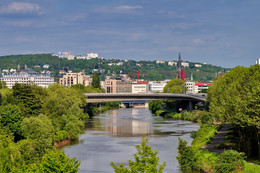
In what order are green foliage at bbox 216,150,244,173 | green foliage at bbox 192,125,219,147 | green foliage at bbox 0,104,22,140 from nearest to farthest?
1. green foliage at bbox 216,150,244,173
2. green foliage at bbox 0,104,22,140
3. green foliage at bbox 192,125,219,147

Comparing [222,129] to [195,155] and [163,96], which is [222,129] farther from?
[163,96]

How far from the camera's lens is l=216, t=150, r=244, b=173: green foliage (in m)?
51.3

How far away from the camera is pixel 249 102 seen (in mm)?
55594

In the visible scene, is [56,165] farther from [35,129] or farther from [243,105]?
[35,129]

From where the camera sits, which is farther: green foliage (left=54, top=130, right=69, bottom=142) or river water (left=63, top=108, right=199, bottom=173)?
green foliage (left=54, top=130, right=69, bottom=142)

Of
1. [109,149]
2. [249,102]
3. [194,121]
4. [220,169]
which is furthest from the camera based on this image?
[194,121]

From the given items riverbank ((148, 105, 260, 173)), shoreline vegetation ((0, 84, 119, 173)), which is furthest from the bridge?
riverbank ((148, 105, 260, 173))

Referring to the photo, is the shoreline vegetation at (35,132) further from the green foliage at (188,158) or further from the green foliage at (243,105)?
the green foliage at (243,105)

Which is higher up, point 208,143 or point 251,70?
point 251,70

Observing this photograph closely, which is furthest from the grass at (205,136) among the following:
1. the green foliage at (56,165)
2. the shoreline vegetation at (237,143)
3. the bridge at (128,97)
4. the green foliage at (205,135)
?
the bridge at (128,97)

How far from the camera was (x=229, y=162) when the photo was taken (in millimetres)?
52094

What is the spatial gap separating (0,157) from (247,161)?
2680cm

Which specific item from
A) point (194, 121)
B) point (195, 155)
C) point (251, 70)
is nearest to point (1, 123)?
point (195, 155)

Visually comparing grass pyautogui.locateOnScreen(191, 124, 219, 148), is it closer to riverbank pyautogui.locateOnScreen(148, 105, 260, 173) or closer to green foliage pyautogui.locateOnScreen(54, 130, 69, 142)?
riverbank pyautogui.locateOnScreen(148, 105, 260, 173)
